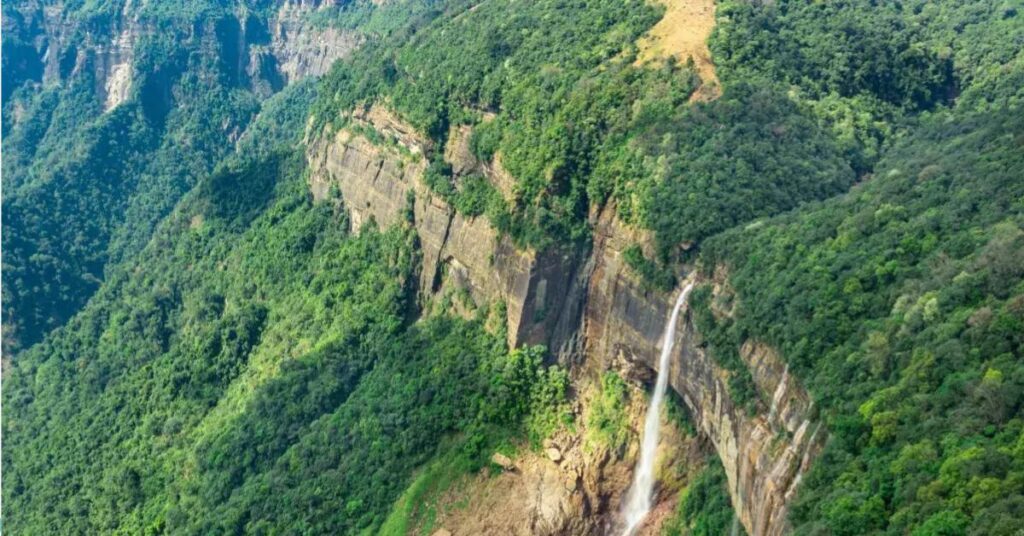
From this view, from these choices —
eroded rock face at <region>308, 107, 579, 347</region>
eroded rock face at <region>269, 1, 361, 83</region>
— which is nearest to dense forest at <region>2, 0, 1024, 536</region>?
eroded rock face at <region>308, 107, 579, 347</region>

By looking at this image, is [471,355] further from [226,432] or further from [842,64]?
[842,64]

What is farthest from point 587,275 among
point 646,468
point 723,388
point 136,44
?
point 136,44

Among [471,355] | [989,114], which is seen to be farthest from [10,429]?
[989,114]

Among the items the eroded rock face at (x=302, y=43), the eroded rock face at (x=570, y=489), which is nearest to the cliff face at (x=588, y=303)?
the eroded rock face at (x=570, y=489)

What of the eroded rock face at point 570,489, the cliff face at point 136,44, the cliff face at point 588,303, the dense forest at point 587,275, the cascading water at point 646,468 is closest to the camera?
the dense forest at point 587,275

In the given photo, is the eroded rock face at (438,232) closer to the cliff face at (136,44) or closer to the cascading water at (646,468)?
the cascading water at (646,468)

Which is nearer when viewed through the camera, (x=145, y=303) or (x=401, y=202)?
(x=401, y=202)
